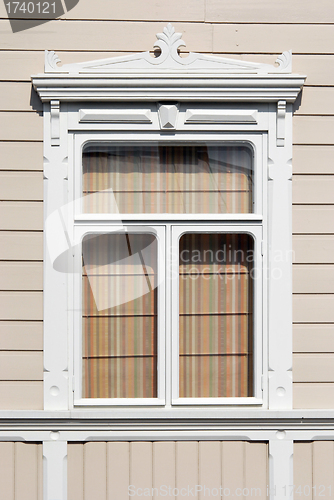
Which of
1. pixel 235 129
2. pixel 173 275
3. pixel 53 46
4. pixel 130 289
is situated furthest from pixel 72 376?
pixel 53 46

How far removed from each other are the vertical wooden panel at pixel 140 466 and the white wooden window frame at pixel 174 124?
0.79ft

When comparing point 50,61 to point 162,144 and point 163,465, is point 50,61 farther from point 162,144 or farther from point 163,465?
point 163,465

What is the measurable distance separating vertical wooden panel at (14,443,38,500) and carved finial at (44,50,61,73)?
2.38 meters

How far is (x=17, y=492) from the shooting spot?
94.4 inches

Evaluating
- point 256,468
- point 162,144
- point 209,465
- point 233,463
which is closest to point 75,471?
point 209,465

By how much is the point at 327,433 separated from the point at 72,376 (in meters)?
1.68

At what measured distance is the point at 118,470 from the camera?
2.39 meters

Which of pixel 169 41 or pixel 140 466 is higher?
pixel 169 41

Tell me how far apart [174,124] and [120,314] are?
50.3 inches

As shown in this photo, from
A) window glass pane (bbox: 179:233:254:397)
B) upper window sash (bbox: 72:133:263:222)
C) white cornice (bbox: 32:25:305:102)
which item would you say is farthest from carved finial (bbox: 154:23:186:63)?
window glass pane (bbox: 179:233:254:397)

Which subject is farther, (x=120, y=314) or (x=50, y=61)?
(x=120, y=314)

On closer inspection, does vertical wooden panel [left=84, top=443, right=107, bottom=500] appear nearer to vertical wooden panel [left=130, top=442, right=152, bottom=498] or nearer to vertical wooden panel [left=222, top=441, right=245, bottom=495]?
vertical wooden panel [left=130, top=442, right=152, bottom=498]

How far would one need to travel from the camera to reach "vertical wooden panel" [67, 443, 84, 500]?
2.40 metres

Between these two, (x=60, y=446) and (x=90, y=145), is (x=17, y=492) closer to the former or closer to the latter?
(x=60, y=446)
